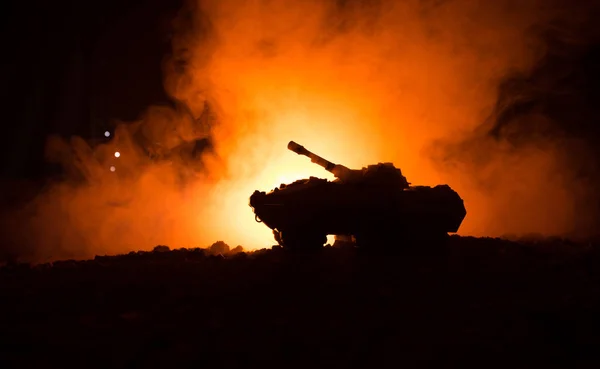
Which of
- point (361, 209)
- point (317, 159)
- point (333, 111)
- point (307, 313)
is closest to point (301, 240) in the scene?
point (361, 209)

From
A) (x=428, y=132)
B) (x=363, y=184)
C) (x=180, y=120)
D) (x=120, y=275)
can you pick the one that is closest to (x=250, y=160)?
(x=180, y=120)

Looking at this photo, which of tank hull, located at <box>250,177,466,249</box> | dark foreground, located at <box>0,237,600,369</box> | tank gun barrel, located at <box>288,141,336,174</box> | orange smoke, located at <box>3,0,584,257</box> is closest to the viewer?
dark foreground, located at <box>0,237,600,369</box>

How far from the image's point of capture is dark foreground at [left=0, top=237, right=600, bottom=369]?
4.80 m

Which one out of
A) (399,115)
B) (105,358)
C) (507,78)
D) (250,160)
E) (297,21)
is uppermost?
(297,21)

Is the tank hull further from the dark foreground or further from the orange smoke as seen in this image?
the orange smoke

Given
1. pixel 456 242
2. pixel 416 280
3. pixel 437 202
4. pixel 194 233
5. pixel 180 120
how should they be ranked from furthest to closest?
1. pixel 180 120
2. pixel 194 233
3. pixel 456 242
4. pixel 437 202
5. pixel 416 280

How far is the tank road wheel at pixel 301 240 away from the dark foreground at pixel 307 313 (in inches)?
29.5

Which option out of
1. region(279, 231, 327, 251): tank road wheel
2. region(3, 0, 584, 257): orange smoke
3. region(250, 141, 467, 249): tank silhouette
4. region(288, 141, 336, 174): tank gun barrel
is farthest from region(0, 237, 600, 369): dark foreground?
region(3, 0, 584, 257): orange smoke

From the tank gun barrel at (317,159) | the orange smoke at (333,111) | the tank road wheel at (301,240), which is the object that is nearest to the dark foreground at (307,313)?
the tank road wheel at (301,240)

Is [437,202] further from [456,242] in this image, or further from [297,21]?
[297,21]

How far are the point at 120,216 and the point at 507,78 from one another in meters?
13.1

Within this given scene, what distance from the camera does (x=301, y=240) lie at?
376 inches

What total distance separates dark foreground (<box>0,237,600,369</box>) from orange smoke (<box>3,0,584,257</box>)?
22.7 feet

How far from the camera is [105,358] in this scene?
187 inches
